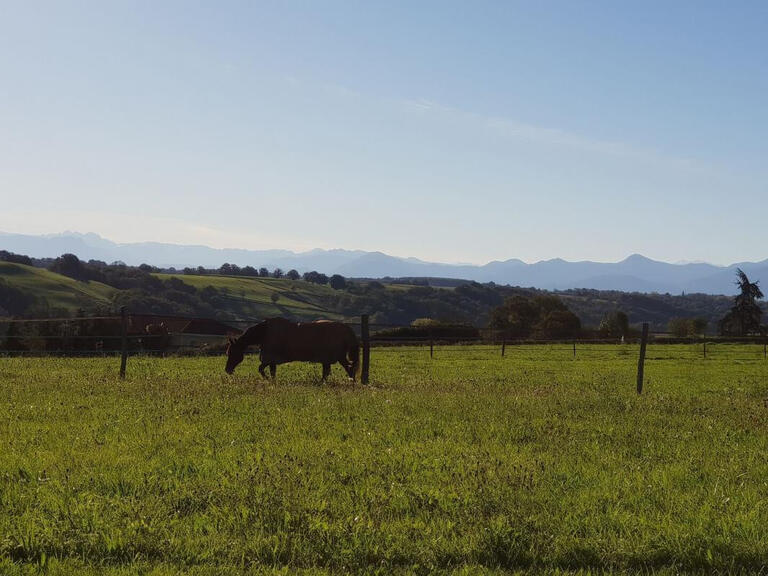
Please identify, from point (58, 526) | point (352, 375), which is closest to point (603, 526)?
point (58, 526)

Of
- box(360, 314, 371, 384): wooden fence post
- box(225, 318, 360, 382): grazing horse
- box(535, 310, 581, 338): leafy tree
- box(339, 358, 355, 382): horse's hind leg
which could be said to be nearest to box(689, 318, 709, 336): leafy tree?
box(535, 310, 581, 338): leafy tree

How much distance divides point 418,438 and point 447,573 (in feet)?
16.3

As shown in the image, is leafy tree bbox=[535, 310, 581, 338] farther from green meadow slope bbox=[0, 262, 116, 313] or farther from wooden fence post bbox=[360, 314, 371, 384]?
green meadow slope bbox=[0, 262, 116, 313]

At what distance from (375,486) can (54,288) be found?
16401 cm

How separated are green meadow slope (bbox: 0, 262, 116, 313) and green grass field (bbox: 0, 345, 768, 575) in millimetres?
135883

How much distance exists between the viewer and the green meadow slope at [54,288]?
14238 cm

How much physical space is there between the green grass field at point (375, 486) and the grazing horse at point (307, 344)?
19.4 ft

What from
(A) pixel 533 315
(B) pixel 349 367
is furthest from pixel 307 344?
(A) pixel 533 315

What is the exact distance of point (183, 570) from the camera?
5738mm

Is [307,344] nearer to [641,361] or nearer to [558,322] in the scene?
[641,361]

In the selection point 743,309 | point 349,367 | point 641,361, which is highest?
point 743,309

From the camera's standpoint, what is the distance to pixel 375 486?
8.00m

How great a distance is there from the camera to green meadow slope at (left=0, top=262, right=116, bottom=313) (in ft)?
467

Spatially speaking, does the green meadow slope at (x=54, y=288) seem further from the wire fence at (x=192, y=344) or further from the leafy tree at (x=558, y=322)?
the wire fence at (x=192, y=344)
